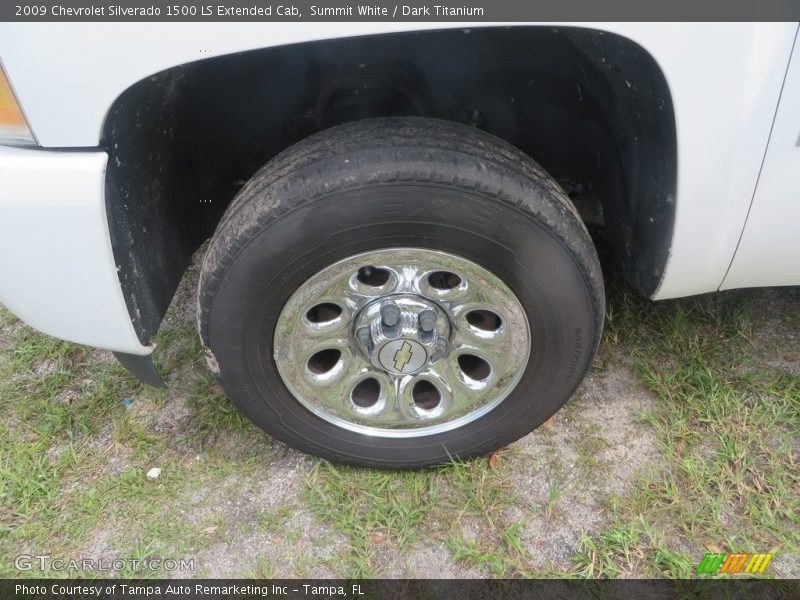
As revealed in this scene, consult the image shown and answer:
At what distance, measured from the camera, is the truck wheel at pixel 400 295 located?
154 centimetres

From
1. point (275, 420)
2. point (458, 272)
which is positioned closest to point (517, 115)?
point (458, 272)

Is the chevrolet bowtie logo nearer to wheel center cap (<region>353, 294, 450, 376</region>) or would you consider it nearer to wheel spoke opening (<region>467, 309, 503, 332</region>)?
wheel center cap (<region>353, 294, 450, 376</region>)

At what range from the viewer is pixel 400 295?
1.76m

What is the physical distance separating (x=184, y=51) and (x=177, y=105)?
0.52 metres

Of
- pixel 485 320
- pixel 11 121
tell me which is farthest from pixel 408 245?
pixel 11 121

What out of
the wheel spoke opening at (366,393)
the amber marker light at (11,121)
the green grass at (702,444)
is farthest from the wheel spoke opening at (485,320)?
the amber marker light at (11,121)

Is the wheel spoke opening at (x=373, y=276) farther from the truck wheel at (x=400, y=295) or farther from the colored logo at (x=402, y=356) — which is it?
the colored logo at (x=402, y=356)

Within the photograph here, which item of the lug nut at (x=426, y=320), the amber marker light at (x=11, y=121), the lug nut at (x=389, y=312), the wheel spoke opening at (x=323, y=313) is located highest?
the amber marker light at (x=11, y=121)

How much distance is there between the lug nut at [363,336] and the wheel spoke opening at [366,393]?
0.18 meters

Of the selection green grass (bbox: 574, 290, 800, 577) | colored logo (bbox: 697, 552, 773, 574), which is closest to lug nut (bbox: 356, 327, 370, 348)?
green grass (bbox: 574, 290, 800, 577)

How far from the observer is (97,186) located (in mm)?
1412

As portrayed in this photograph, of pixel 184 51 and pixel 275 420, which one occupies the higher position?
pixel 184 51

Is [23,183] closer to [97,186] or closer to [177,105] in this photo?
[97,186]
